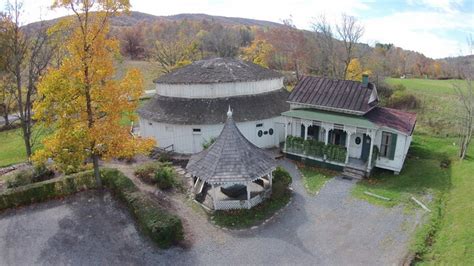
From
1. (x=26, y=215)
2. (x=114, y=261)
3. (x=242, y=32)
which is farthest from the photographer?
(x=242, y=32)

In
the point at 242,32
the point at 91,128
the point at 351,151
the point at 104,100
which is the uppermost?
the point at 242,32

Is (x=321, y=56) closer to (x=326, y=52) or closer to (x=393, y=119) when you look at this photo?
(x=326, y=52)

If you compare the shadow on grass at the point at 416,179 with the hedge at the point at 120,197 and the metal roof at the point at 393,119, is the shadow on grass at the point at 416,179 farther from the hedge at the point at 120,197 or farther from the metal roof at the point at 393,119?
the hedge at the point at 120,197

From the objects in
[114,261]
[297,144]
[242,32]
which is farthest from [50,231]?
[242,32]

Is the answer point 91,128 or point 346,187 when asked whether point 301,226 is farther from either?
point 91,128

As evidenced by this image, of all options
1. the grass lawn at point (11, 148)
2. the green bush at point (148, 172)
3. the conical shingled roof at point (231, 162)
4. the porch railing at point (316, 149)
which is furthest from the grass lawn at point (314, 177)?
the grass lawn at point (11, 148)
